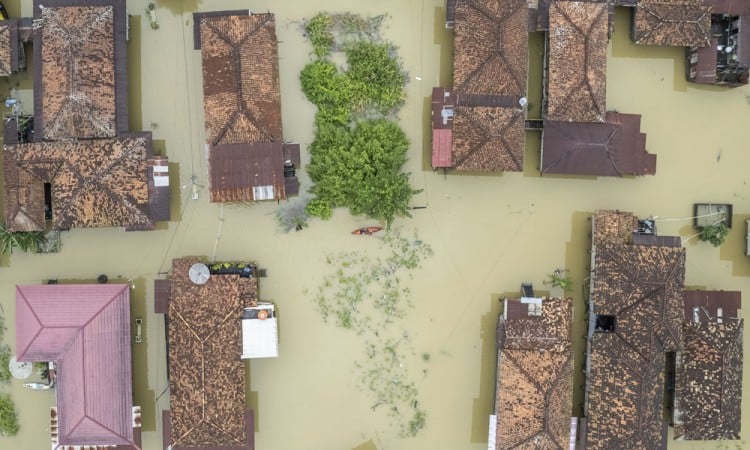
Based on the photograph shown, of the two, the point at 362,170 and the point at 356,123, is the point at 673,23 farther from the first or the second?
the point at 362,170

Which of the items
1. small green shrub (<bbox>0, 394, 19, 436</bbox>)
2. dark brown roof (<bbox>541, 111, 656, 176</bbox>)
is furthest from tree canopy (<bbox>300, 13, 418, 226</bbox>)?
small green shrub (<bbox>0, 394, 19, 436</bbox>)

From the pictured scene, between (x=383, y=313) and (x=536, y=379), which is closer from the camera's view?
(x=536, y=379)

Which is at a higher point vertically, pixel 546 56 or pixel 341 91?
pixel 546 56

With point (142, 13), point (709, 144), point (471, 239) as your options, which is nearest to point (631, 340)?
point (471, 239)

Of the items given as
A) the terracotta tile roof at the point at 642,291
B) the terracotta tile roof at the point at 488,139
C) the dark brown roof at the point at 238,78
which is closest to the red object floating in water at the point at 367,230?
the terracotta tile roof at the point at 488,139

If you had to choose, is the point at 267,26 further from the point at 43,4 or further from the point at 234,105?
the point at 43,4

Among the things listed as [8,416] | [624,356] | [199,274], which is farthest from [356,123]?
[8,416]
